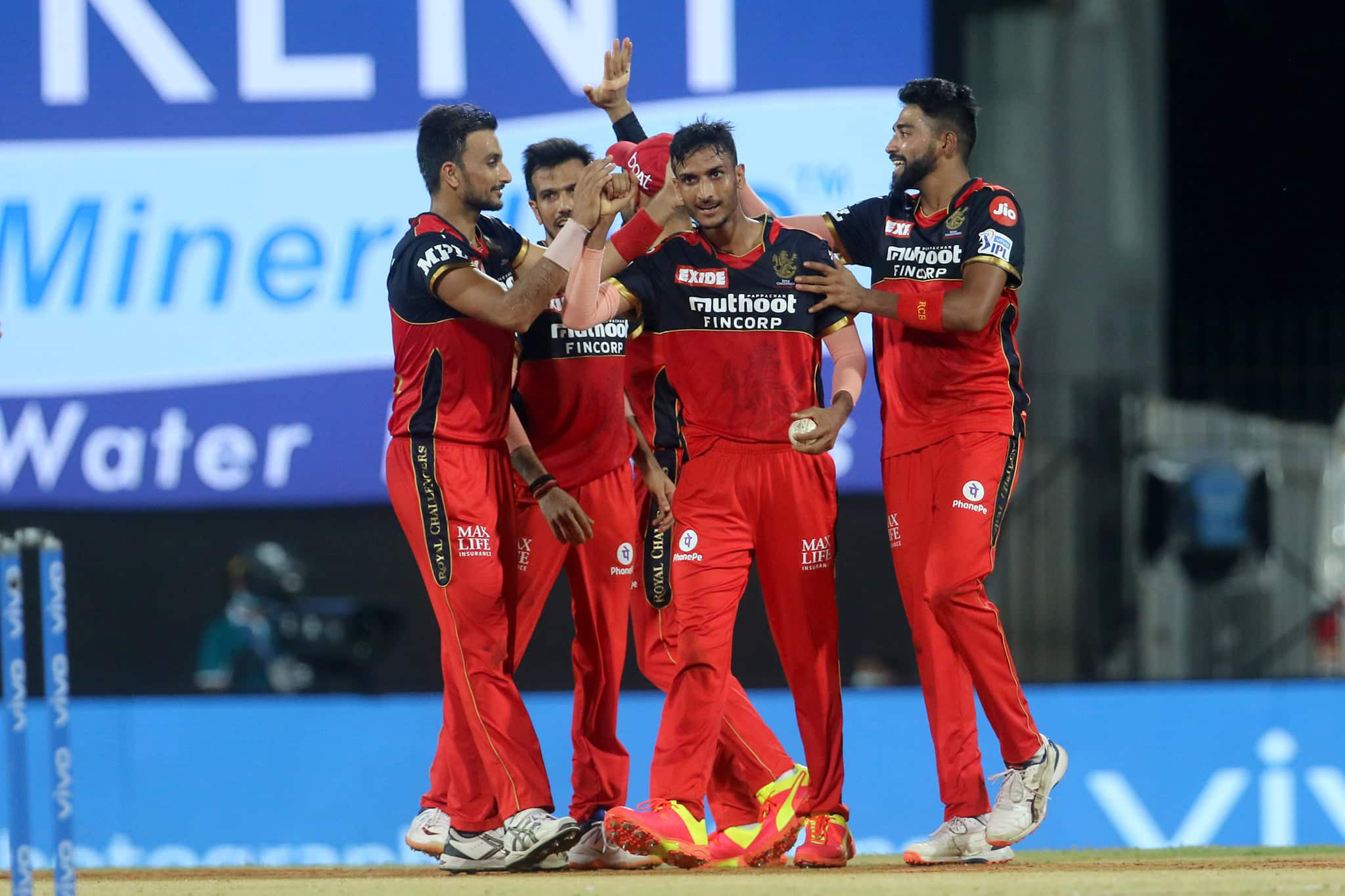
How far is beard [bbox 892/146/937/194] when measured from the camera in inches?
251

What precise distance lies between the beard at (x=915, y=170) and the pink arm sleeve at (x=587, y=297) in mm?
1078

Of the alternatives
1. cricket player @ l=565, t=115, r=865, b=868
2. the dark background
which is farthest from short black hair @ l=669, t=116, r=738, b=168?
the dark background

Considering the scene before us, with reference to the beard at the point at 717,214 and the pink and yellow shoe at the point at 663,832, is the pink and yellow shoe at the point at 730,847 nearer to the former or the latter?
the pink and yellow shoe at the point at 663,832

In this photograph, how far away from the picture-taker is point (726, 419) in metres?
6.18

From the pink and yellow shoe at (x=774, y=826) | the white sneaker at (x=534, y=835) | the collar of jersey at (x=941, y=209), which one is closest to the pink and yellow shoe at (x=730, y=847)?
the pink and yellow shoe at (x=774, y=826)

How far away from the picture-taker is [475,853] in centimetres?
618

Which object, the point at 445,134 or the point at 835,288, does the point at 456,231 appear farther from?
the point at 835,288

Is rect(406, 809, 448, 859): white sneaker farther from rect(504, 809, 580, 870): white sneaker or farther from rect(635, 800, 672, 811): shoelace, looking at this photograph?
rect(635, 800, 672, 811): shoelace

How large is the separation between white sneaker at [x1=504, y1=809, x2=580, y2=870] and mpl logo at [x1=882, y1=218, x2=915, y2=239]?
7.28 feet

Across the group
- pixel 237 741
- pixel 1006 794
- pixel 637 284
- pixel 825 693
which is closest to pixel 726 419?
pixel 637 284

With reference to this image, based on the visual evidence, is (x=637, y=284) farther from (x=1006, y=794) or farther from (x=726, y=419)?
(x=1006, y=794)

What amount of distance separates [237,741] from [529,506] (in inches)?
170

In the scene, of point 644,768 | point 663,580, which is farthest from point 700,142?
point 644,768

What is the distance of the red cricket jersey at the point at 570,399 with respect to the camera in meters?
6.70
